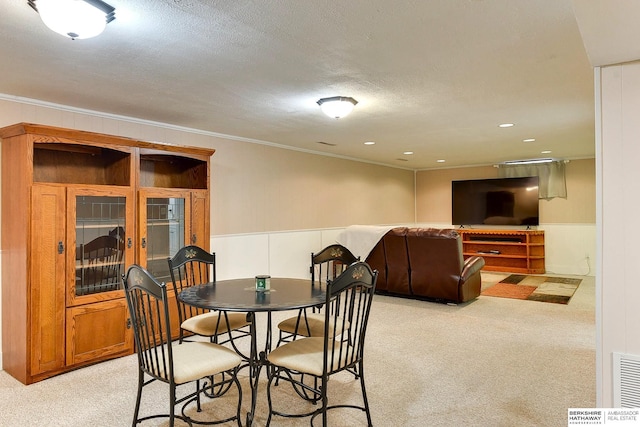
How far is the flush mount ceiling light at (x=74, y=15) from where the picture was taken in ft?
5.95

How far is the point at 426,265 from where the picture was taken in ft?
17.7

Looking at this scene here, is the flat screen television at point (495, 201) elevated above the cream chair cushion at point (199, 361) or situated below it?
above

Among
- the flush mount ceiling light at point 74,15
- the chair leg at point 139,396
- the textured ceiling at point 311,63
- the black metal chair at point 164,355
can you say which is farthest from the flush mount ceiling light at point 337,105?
the chair leg at point 139,396

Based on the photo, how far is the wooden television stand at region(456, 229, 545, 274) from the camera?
26.2 feet

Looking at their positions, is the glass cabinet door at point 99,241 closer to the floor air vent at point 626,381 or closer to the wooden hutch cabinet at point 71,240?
the wooden hutch cabinet at point 71,240

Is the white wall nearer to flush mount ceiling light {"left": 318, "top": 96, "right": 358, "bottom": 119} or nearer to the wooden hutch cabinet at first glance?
flush mount ceiling light {"left": 318, "top": 96, "right": 358, "bottom": 119}

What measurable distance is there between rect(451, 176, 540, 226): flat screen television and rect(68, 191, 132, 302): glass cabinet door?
7.28 metres

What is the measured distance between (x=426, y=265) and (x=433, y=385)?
2.58 metres

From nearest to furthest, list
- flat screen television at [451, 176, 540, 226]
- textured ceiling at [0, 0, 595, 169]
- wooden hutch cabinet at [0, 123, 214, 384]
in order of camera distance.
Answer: textured ceiling at [0, 0, 595, 169]
wooden hutch cabinet at [0, 123, 214, 384]
flat screen television at [451, 176, 540, 226]

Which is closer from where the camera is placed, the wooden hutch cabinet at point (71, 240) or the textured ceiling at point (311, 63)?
the textured ceiling at point (311, 63)

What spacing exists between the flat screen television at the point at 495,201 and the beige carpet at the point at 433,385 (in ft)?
13.8

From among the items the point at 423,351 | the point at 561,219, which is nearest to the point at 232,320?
the point at 423,351

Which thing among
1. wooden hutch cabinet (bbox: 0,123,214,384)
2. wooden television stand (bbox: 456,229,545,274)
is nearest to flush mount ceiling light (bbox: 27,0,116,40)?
Answer: wooden hutch cabinet (bbox: 0,123,214,384)

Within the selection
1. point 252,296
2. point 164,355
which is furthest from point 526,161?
point 164,355
